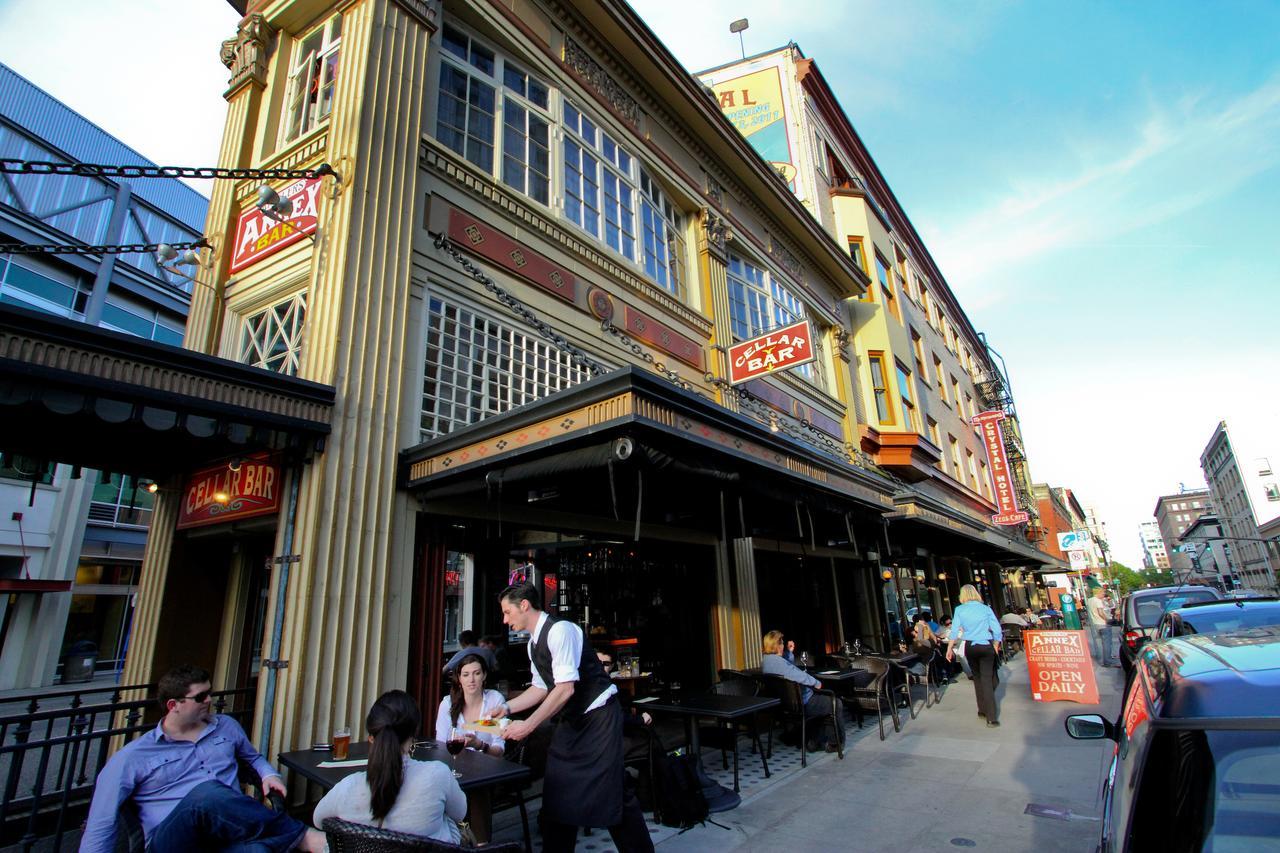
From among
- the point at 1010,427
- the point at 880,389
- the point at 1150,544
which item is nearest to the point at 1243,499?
the point at 1010,427

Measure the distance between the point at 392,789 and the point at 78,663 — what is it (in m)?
24.0

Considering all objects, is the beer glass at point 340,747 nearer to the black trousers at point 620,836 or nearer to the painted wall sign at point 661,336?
the black trousers at point 620,836

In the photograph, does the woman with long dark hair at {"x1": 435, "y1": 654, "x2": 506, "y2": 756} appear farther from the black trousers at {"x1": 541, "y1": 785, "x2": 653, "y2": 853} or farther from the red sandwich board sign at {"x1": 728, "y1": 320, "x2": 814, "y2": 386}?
the red sandwich board sign at {"x1": 728, "y1": 320, "x2": 814, "y2": 386}

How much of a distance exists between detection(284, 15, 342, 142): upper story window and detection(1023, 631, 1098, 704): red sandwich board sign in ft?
42.2

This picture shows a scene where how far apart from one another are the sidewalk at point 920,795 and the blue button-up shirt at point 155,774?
94.8 inches

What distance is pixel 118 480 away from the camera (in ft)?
73.2

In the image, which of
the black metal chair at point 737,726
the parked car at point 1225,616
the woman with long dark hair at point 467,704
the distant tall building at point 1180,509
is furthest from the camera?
the distant tall building at point 1180,509

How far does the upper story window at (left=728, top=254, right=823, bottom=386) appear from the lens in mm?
13906

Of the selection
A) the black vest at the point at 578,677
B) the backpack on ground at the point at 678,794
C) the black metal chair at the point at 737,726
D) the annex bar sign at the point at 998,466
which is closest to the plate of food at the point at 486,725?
the black vest at the point at 578,677

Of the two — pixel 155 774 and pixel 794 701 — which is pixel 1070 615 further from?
pixel 155 774

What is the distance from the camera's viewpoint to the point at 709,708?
18.2 ft

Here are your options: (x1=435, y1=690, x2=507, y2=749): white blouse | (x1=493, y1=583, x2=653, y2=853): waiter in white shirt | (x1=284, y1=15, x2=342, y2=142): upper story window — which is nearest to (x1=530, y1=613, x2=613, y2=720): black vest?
(x1=493, y1=583, x2=653, y2=853): waiter in white shirt

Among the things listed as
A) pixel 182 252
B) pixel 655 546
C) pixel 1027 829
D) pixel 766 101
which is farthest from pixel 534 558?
pixel 766 101

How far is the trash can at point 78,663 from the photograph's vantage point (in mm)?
19000
